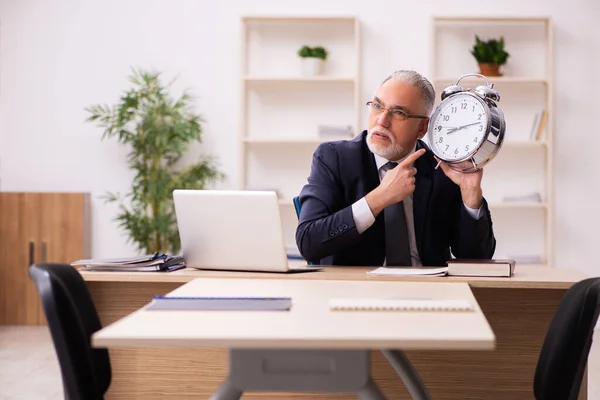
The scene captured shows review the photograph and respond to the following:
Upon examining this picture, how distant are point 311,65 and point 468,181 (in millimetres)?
3008

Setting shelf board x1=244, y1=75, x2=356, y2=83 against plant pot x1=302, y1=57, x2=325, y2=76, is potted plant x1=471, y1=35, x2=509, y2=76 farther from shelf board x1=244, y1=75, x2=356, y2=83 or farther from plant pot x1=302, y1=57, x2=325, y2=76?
plant pot x1=302, y1=57, x2=325, y2=76

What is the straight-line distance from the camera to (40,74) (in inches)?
222

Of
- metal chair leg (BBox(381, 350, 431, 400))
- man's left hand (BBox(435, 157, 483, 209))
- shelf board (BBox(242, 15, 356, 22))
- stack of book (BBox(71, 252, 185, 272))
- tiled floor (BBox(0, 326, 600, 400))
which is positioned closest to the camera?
metal chair leg (BBox(381, 350, 431, 400))

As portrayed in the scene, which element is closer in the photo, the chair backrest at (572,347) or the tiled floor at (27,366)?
the chair backrest at (572,347)

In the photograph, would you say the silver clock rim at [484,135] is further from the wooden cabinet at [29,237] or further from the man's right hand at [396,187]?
the wooden cabinet at [29,237]

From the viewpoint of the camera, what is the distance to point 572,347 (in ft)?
5.29

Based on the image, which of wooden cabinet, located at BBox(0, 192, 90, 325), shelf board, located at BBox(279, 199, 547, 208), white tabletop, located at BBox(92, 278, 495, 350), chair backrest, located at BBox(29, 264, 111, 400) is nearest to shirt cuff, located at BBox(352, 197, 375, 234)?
white tabletop, located at BBox(92, 278, 495, 350)

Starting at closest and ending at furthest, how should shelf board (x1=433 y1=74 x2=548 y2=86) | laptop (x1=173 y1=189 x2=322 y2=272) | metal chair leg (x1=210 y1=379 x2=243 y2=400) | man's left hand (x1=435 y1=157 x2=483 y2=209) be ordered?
metal chair leg (x1=210 y1=379 x2=243 y2=400) → laptop (x1=173 y1=189 x2=322 y2=272) → man's left hand (x1=435 y1=157 x2=483 y2=209) → shelf board (x1=433 y1=74 x2=548 y2=86)

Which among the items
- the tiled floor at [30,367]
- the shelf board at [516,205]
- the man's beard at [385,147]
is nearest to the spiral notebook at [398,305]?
the man's beard at [385,147]

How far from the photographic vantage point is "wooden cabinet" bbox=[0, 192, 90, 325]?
5.47 m

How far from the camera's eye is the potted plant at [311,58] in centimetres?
532

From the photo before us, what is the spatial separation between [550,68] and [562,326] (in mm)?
3974

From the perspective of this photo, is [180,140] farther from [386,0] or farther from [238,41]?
[386,0]

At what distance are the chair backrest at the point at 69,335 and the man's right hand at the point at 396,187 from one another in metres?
1.05
